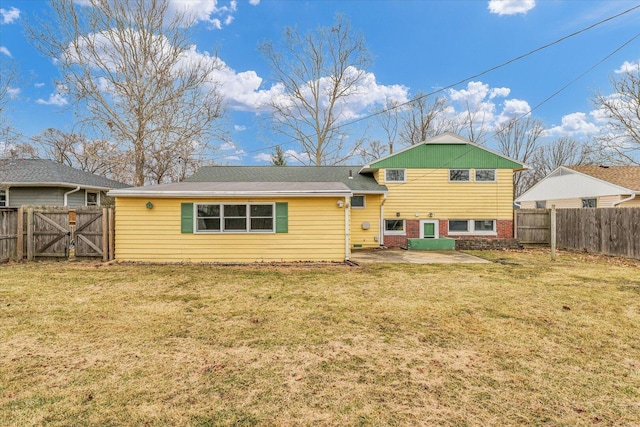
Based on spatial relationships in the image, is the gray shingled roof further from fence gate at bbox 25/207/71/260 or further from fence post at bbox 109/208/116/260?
fence gate at bbox 25/207/71/260

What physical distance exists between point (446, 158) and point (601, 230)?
262 inches

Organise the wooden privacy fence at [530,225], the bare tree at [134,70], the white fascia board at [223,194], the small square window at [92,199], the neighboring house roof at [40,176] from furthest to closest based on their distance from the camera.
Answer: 1. the small square window at [92,199]
2. the bare tree at [134,70]
3. the neighboring house roof at [40,176]
4. the wooden privacy fence at [530,225]
5. the white fascia board at [223,194]

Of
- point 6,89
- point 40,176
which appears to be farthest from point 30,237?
point 6,89

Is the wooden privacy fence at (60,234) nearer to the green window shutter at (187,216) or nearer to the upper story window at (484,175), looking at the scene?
the green window shutter at (187,216)

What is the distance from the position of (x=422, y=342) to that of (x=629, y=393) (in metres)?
1.92

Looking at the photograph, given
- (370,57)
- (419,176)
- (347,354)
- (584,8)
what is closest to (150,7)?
(370,57)

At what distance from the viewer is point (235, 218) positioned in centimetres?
1009

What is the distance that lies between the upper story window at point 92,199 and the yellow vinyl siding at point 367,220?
15.7 m

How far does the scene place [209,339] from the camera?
13.4ft

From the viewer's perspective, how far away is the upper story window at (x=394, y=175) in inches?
611

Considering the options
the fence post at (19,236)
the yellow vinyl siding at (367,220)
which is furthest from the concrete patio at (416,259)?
the fence post at (19,236)

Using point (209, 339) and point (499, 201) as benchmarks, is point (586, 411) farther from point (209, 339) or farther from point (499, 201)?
point (499, 201)

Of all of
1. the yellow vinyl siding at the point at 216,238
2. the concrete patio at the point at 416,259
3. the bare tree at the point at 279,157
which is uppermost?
the bare tree at the point at 279,157

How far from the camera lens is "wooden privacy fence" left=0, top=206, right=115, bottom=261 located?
985 centimetres
